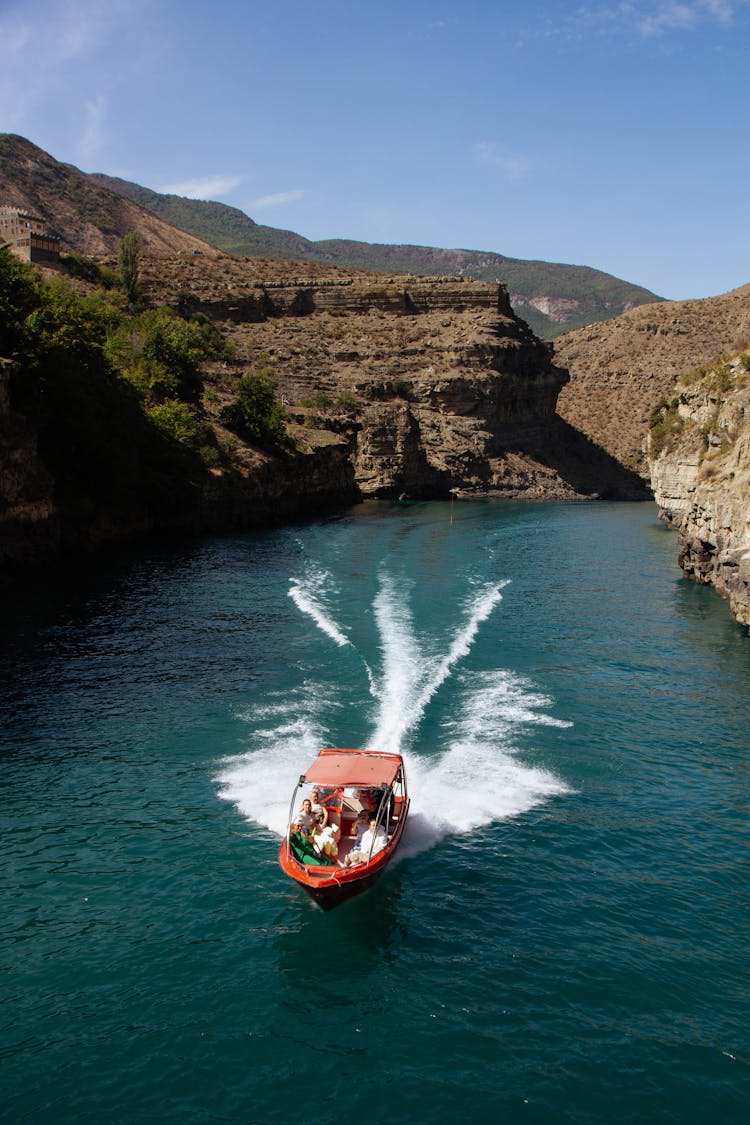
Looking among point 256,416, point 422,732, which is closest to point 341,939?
point 422,732

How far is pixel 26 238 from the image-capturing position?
10706cm

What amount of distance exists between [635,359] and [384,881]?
528 ft

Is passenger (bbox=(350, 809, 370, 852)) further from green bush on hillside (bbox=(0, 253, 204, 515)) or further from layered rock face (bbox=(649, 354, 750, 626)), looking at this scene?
green bush on hillside (bbox=(0, 253, 204, 515))

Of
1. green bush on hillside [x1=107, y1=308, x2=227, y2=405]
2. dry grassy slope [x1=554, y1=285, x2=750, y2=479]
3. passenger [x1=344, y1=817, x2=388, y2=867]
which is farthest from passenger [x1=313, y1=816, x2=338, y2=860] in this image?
dry grassy slope [x1=554, y1=285, x2=750, y2=479]

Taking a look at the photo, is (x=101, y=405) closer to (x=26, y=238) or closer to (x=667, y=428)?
(x=667, y=428)

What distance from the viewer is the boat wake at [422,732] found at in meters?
23.0

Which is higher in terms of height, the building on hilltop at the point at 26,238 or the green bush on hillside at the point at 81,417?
the building on hilltop at the point at 26,238

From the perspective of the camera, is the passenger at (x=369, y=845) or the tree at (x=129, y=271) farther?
the tree at (x=129, y=271)

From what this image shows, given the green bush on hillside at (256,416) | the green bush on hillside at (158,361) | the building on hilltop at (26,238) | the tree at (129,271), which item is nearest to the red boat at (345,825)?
the green bush on hillside at (158,361)

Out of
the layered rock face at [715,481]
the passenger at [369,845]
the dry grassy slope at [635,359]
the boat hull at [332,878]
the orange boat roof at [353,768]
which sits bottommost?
the boat hull at [332,878]

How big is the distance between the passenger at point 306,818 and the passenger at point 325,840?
0.45 feet

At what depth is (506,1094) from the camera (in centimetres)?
1385

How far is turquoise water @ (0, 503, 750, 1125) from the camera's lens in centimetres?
1431

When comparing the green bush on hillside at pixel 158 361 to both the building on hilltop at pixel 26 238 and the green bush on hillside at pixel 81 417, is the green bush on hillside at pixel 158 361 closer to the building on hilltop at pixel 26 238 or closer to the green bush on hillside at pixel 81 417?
the green bush on hillside at pixel 81 417
